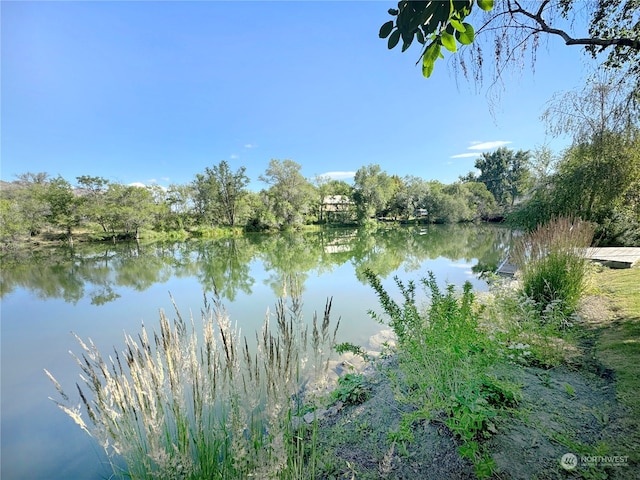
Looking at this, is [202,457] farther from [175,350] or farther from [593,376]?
[593,376]

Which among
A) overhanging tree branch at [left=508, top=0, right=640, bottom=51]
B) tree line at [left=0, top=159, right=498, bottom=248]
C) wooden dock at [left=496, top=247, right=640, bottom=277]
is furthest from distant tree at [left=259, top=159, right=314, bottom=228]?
overhanging tree branch at [left=508, top=0, right=640, bottom=51]

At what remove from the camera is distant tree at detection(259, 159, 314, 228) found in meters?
35.1

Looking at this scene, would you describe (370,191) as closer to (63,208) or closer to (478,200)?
(478,200)

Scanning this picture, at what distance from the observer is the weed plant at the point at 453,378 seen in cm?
178

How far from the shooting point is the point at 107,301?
28.7 feet

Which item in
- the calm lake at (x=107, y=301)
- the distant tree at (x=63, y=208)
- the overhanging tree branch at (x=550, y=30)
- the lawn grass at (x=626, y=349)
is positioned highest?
the distant tree at (x=63, y=208)

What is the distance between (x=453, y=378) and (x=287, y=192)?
3445 centimetres

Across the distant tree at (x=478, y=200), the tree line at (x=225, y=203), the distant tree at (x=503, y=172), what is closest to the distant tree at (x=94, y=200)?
the tree line at (x=225, y=203)

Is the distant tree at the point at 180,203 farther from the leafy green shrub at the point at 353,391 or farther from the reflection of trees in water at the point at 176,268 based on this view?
the leafy green shrub at the point at 353,391

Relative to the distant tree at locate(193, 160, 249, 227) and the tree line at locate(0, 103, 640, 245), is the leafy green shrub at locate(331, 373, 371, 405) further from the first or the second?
the distant tree at locate(193, 160, 249, 227)

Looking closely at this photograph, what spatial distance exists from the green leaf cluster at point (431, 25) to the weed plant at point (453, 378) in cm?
201

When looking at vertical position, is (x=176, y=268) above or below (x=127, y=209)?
below

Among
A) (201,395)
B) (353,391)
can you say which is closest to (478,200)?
(353,391)

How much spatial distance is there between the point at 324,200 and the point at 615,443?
4166 cm
